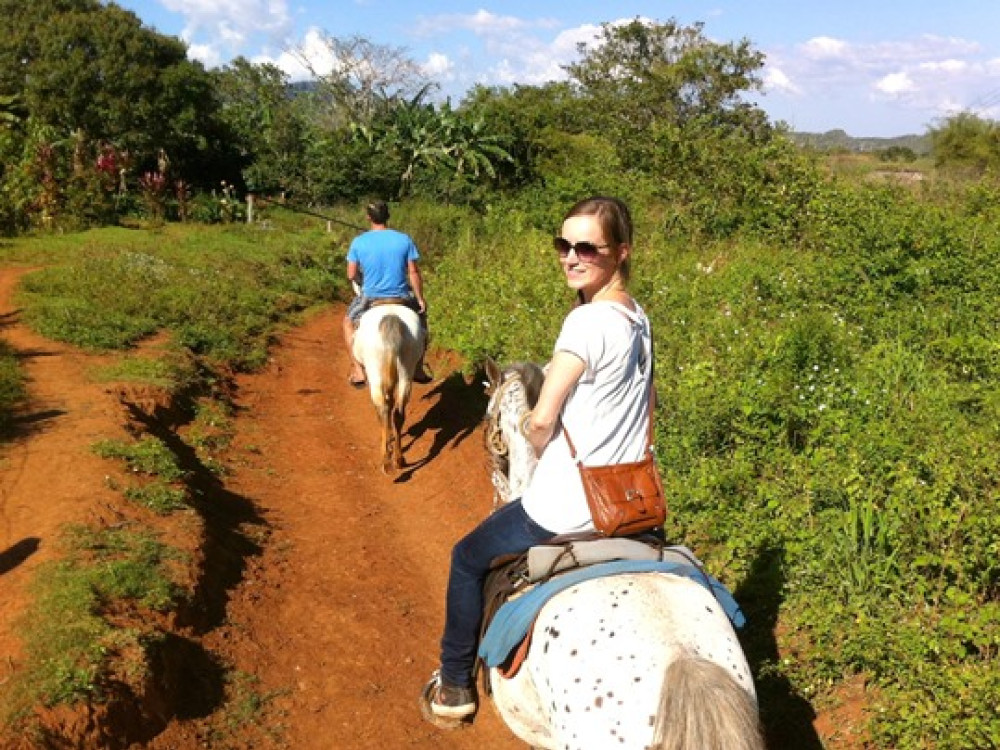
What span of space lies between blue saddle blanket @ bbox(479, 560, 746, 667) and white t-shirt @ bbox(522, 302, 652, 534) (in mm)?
215

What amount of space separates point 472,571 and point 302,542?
13.0 feet

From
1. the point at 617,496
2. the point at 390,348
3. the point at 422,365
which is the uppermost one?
the point at 617,496

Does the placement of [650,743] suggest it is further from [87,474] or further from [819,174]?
[819,174]

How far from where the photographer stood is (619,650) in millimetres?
2658

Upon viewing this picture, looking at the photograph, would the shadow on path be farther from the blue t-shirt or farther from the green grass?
the blue t-shirt

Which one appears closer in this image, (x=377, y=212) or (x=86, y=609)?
(x=86, y=609)

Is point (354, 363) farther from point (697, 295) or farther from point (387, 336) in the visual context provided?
point (697, 295)

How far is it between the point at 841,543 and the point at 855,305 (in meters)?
4.36

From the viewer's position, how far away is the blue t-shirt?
8648mm

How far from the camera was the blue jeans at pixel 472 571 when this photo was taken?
3414mm

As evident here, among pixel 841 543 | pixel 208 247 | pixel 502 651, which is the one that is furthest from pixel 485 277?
pixel 502 651

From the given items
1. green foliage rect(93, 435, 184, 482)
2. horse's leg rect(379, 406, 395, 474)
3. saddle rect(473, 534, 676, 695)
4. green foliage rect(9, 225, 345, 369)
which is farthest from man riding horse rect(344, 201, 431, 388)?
saddle rect(473, 534, 676, 695)

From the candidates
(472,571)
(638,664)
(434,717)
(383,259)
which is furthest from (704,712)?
(383,259)

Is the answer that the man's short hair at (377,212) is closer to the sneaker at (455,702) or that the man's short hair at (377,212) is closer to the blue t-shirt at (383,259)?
the blue t-shirt at (383,259)
